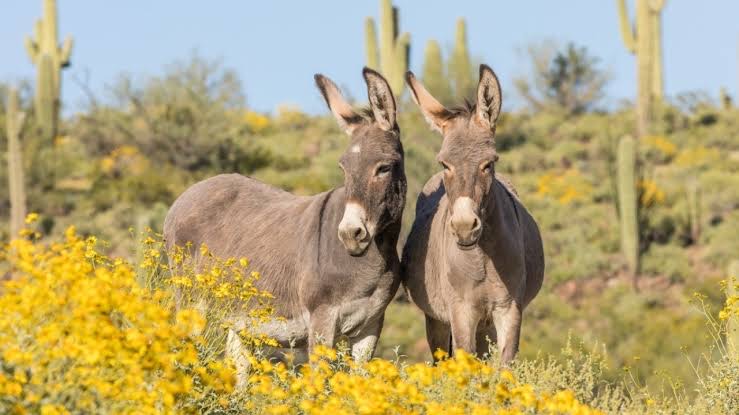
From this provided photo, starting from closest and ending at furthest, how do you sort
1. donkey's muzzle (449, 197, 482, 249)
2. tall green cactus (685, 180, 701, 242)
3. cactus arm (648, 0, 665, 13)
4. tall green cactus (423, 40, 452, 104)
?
donkey's muzzle (449, 197, 482, 249), tall green cactus (685, 180, 701, 242), cactus arm (648, 0, 665, 13), tall green cactus (423, 40, 452, 104)

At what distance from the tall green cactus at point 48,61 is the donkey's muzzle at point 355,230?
32.4 m

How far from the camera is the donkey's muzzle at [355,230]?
22.3 ft

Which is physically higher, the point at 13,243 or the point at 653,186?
the point at 13,243

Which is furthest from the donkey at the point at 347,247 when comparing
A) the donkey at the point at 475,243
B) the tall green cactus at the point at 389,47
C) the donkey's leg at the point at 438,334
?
the tall green cactus at the point at 389,47

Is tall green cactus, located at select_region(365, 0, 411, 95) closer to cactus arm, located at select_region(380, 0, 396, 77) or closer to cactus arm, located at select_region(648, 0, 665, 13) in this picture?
cactus arm, located at select_region(380, 0, 396, 77)

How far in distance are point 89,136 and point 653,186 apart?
19424 millimetres

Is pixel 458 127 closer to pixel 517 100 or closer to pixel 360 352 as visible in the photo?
pixel 360 352

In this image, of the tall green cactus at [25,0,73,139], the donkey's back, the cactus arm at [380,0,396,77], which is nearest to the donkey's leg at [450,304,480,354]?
the donkey's back

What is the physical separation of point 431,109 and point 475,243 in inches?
44.5

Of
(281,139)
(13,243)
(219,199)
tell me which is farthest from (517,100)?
(13,243)

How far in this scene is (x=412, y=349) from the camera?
910 inches

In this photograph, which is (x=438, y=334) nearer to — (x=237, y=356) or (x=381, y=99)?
(x=237, y=356)

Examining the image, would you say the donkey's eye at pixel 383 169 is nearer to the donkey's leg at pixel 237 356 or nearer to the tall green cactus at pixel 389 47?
the donkey's leg at pixel 237 356

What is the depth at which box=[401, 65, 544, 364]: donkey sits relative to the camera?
6.73 m
